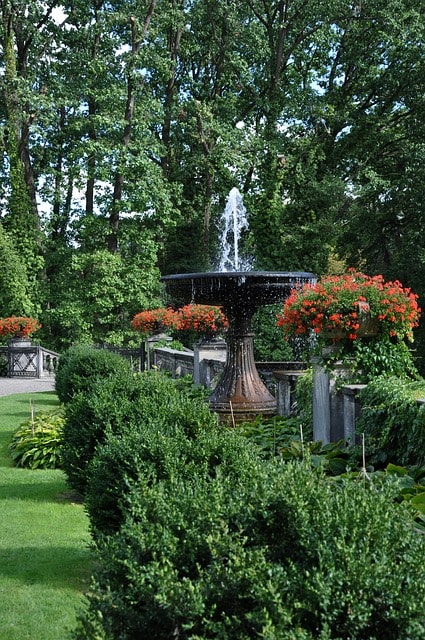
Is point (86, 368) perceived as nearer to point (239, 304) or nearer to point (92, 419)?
point (239, 304)

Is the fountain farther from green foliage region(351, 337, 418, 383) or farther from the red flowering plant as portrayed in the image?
green foliage region(351, 337, 418, 383)

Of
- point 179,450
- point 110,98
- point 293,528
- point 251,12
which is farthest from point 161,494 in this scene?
point 251,12

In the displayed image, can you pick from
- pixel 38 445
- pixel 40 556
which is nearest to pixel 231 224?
pixel 38 445

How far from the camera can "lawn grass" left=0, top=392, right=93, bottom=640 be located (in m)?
4.28

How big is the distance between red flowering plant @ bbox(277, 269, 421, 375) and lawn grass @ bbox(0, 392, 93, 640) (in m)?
3.15

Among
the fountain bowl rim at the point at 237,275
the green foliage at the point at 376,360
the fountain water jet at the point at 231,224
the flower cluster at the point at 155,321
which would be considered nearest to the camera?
the green foliage at the point at 376,360

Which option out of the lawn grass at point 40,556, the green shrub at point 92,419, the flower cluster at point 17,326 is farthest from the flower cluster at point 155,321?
the green shrub at point 92,419

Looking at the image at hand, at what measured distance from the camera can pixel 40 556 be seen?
552 cm

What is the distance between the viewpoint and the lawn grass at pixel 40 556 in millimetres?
4281

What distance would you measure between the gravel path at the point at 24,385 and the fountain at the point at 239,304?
8.89 metres

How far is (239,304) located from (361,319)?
10.6 ft

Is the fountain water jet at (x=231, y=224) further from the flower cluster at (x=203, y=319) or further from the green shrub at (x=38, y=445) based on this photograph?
the green shrub at (x=38, y=445)

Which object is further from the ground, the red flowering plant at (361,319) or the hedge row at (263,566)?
the red flowering plant at (361,319)

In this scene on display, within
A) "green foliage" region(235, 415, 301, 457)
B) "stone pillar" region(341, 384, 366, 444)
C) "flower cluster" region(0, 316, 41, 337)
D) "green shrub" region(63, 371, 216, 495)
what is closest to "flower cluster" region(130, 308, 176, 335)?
"flower cluster" region(0, 316, 41, 337)
